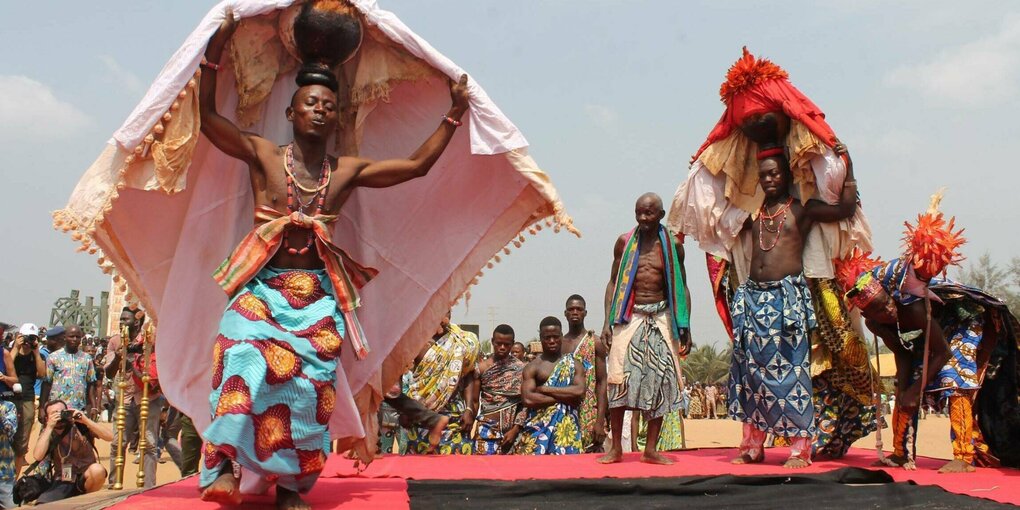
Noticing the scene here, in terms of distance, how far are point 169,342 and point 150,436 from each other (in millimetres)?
5549

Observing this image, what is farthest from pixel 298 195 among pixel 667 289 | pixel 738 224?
pixel 738 224

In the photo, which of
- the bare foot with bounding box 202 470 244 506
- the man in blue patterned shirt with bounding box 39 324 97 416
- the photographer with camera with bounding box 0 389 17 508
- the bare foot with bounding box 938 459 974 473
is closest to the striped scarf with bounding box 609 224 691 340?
the bare foot with bounding box 938 459 974 473

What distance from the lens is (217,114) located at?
4.57 meters

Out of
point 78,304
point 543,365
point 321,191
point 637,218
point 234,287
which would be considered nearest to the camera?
point 234,287

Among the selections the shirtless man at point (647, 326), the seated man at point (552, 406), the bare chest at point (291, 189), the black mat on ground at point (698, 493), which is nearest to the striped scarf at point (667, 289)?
the shirtless man at point (647, 326)

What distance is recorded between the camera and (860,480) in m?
5.22

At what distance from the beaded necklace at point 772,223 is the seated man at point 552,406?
8.98 ft

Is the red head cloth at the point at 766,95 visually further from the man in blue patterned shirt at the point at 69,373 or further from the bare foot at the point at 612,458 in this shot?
the man in blue patterned shirt at the point at 69,373

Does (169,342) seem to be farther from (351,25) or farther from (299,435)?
(351,25)

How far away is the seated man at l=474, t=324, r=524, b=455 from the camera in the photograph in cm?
885

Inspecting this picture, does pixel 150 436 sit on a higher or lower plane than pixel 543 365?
lower

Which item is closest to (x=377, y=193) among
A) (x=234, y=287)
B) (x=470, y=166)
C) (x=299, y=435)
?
(x=470, y=166)

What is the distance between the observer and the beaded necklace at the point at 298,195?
441 centimetres

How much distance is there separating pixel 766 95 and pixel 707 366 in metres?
32.6
